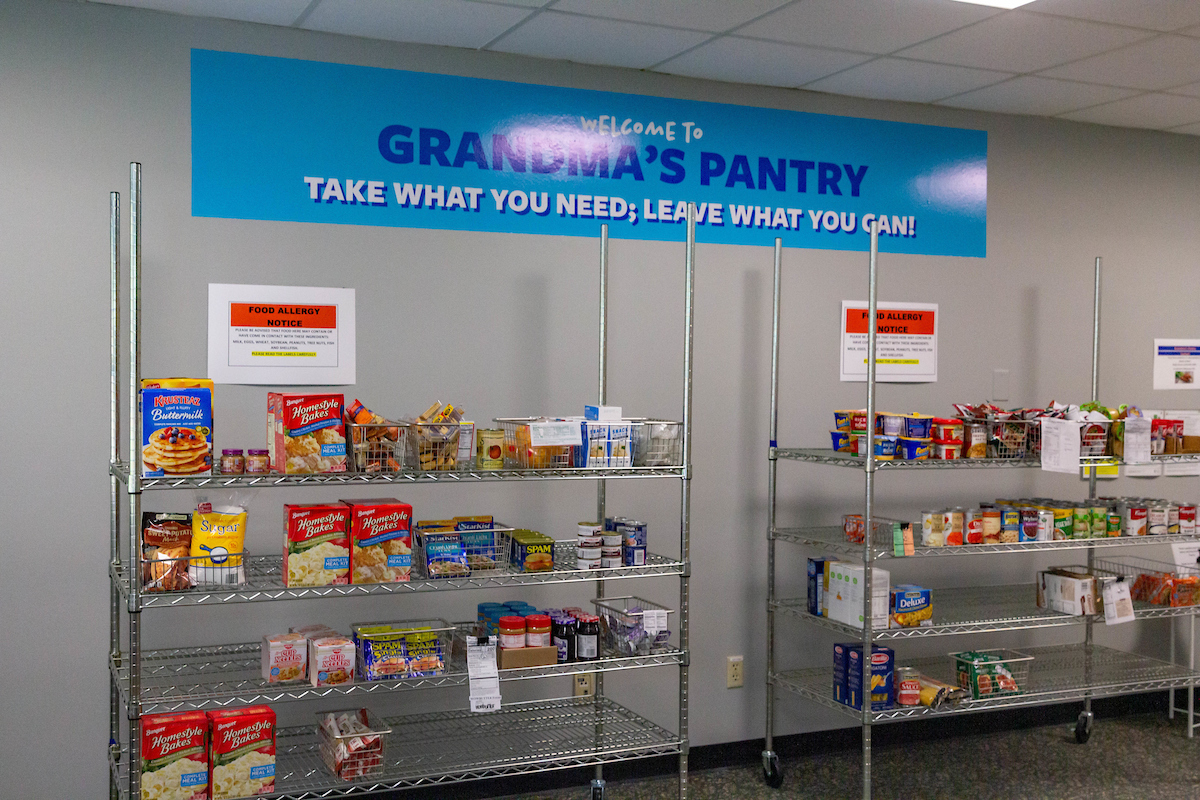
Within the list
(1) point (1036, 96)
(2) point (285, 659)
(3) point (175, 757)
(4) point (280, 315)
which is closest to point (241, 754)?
(3) point (175, 757)

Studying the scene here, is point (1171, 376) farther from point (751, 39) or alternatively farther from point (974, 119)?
point (751, 39)

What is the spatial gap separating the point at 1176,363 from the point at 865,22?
9.60 feet

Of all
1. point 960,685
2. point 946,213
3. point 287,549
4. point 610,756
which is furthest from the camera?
point 946,213

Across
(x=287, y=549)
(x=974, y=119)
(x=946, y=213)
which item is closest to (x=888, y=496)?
(x=946, y=213)

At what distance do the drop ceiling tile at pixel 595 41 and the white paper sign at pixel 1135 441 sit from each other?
2.31m

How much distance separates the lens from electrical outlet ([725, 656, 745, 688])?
4.53m

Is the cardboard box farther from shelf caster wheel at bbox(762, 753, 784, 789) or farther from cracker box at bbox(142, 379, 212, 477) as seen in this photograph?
shelf caster wheel at bbox(762, 753, 784, 789)

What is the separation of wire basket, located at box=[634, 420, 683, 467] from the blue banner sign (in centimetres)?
101

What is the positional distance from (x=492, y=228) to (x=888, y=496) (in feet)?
7.20

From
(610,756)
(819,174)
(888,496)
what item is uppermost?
(819,174)

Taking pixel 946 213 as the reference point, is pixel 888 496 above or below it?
below

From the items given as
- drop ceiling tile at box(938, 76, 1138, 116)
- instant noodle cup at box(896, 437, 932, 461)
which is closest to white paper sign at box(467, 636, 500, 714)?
instant noodle cup at box(896, 437, 932, 461)

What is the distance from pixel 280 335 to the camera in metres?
3.80

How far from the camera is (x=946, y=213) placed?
4867mm
